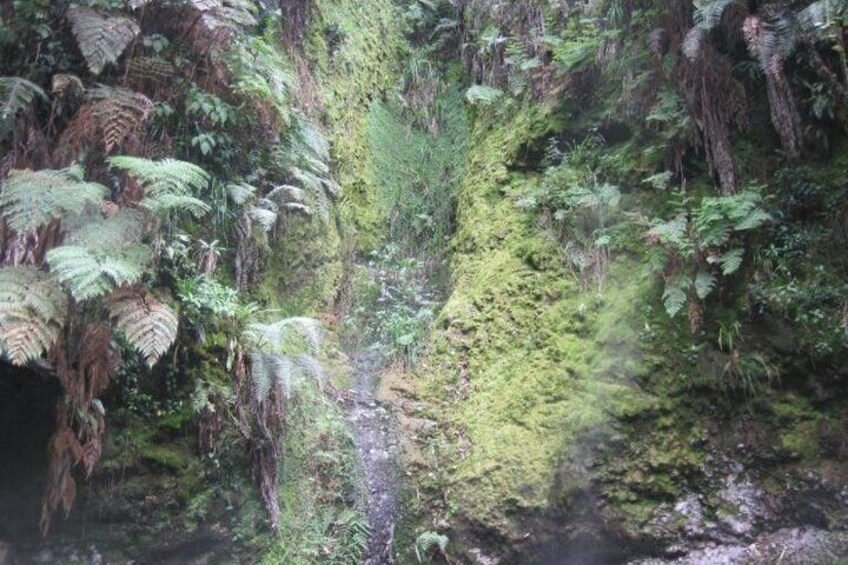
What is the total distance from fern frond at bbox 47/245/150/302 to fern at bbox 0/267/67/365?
0.11m

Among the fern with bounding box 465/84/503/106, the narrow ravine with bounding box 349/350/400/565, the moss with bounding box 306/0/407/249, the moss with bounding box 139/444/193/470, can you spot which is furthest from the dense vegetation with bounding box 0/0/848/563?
the fern with bounding box 465/84/503/106

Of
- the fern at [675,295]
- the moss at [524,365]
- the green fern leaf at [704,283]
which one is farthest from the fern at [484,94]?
the green fern leaf at [704,283]

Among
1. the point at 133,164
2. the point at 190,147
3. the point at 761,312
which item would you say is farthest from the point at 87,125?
the point at 761,312

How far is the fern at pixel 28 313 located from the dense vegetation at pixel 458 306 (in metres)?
0.02

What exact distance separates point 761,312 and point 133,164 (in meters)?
4.52

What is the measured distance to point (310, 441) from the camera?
5.46 metres

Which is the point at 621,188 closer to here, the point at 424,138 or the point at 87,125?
the point at 424,138

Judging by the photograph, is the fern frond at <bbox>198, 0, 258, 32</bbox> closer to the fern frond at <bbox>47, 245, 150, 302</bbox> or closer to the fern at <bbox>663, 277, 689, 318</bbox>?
the fern frond at <bbox>47, 245, 150, 302</bbox>

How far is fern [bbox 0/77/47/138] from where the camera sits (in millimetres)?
4168

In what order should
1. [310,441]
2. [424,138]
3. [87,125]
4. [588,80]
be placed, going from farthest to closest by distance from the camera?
[424,138], [588,80], [310,441], [87,125]

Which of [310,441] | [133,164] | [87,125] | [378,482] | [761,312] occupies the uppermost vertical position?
[87,125]

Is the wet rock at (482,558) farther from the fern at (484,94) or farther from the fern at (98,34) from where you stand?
the fern at (484,94)

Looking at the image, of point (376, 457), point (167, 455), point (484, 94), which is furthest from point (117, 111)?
point (484, 94)

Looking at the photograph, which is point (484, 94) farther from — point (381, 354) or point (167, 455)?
point (167, 455)
